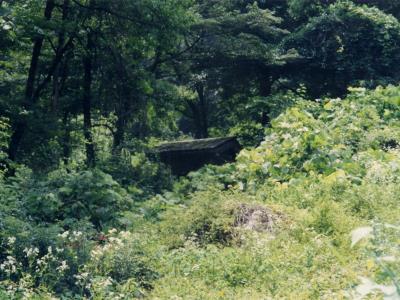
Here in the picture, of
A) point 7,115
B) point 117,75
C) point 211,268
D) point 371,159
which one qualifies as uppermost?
point 117,75

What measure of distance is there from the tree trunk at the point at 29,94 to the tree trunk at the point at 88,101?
1023 millimetres

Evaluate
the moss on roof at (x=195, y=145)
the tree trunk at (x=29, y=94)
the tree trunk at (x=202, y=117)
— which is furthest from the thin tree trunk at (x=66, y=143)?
the tree trunk at (x=202, y=117)

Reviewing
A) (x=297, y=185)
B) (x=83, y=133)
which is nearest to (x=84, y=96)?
(x=83, y=133)

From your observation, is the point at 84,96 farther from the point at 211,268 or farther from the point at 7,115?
the point at 211,268

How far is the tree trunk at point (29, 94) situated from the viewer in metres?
11.9

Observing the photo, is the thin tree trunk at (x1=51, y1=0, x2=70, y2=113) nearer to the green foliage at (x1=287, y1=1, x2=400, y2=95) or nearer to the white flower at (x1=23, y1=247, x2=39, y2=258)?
the white flower at (x1=23, y1=247, x2=39, y2=258)

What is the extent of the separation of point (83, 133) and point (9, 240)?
290 inches

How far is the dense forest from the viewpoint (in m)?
6.19

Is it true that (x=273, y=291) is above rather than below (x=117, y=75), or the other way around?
below

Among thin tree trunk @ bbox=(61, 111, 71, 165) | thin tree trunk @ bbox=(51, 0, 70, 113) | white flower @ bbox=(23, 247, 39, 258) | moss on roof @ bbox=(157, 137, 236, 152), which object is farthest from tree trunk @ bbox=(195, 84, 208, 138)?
white flower @ bbox=(23, 247, 39, 258)

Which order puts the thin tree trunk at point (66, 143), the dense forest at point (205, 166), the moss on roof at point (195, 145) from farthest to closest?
1. the moss on roof at point (195, 145)
2. the thin tree trunk at point (66, 143)
3. the dense forest at point (205, 166)

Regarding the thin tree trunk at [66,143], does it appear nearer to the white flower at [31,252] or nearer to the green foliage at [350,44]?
the white flower at [31,252]

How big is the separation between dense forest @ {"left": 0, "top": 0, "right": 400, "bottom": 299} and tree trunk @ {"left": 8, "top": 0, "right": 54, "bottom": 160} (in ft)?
0.12

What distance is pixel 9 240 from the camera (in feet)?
20.8
